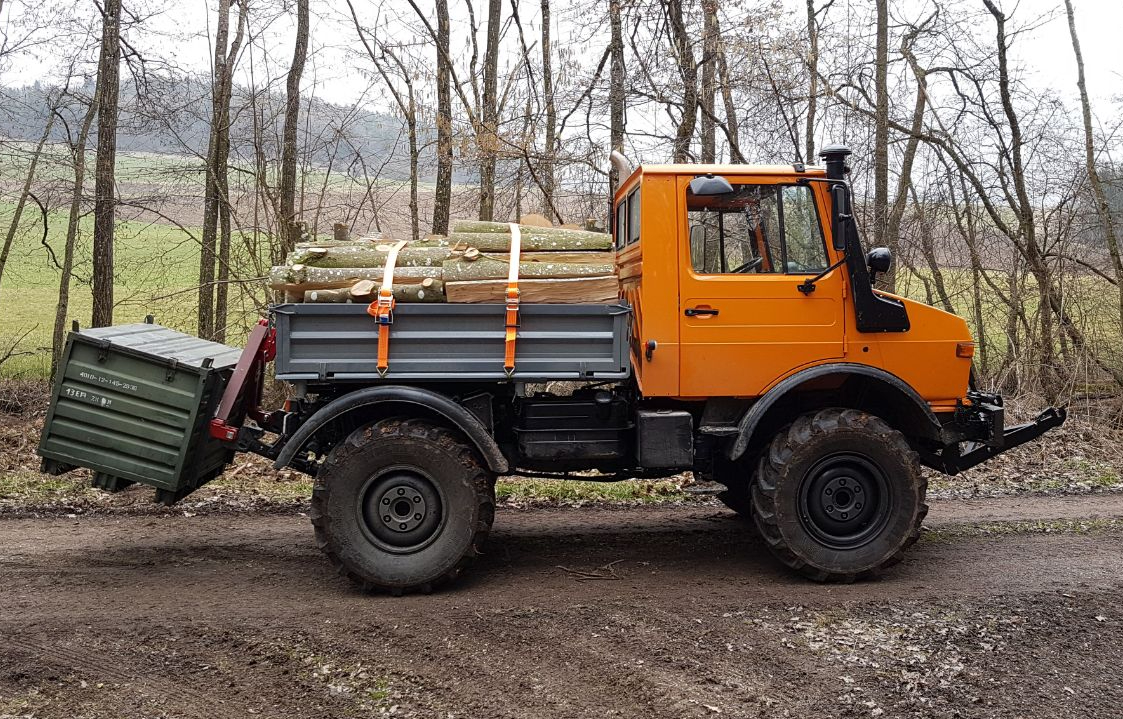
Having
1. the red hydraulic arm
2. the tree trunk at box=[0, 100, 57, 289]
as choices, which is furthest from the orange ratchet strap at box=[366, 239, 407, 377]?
the tree trunk at box=[0, 100, 57, 289]

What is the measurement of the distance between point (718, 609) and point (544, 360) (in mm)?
1670

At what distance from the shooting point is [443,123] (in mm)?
10984

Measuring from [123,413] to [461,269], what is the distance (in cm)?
213

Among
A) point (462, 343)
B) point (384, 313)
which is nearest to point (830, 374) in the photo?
point (462, 343)

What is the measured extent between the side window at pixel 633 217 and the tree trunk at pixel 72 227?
835cm

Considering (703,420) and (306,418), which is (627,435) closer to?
(703,420)

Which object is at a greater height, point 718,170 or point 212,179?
point 212,179

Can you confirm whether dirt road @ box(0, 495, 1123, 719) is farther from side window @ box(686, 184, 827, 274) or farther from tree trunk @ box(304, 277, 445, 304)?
side window @ box(686, 184, 827, 274)

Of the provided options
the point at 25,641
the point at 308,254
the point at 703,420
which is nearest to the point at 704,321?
the point at 703,420

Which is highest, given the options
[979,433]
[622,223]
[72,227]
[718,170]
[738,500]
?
[72,227]

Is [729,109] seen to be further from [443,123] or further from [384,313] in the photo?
[384,313]

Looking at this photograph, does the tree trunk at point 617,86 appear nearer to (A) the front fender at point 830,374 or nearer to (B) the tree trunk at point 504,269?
(B) the tree trunk at point 504,269

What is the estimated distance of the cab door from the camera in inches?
204

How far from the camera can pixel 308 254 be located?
16.5ft
